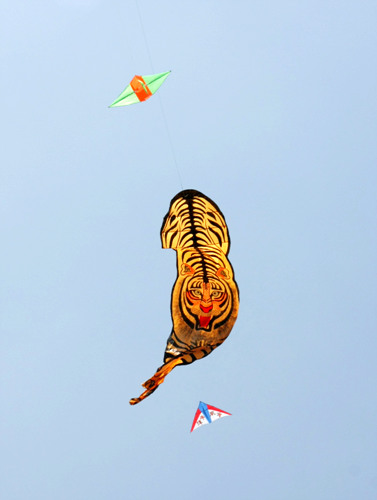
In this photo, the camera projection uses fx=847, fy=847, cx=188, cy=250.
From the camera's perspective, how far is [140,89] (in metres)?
22.4

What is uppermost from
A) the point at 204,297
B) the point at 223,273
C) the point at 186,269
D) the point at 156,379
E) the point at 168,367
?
the point at 186,269

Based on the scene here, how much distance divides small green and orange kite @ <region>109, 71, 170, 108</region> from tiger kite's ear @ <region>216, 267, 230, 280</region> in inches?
194

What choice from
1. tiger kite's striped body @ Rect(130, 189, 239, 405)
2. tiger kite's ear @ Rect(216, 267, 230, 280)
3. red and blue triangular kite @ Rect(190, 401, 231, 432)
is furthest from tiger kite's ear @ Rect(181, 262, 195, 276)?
red and blue triangular kite @ Rect(190, 401, 231, 432)

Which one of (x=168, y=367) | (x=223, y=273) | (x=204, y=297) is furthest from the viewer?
(x=204, y=297)

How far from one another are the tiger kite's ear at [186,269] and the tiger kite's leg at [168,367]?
203 centimetres

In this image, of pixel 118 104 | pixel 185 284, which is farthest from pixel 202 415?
pixel 118 104

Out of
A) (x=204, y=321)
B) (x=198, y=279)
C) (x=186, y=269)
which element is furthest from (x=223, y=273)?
(x=204, y=321)

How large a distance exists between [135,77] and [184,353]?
740 cm

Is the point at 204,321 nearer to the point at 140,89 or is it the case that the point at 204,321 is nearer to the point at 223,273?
the point at 223,273

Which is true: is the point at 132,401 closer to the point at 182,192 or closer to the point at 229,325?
the point at 229,325

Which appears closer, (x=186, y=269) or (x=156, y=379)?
(x=156, y=379)

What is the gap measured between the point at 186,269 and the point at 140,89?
4912 millimetres

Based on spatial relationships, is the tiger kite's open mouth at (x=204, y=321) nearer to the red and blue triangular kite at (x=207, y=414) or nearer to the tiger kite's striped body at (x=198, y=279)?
the tiger kite's striped body at (x=198, y=279)

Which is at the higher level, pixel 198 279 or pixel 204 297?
pixel 198 279
